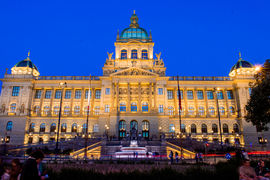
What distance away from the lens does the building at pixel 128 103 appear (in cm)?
5716

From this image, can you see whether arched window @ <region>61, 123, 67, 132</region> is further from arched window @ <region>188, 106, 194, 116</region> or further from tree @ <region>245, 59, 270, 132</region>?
tree @ <region>245, 59, 270, 132</region>

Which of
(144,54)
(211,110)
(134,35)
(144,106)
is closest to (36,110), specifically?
(144,106)

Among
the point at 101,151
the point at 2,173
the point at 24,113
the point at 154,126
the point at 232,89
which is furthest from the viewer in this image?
the point at 232,89

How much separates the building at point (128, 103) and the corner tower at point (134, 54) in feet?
1.01

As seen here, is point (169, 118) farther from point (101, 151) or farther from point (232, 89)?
point (101, 151)

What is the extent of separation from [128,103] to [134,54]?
18.4 metres

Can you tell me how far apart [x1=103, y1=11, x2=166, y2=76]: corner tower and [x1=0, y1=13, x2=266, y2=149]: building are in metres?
0.31

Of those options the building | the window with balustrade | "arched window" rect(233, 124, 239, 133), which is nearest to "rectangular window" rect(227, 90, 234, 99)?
the building

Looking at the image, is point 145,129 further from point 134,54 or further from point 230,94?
point 230,94

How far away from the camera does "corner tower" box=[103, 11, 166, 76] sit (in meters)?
63.7

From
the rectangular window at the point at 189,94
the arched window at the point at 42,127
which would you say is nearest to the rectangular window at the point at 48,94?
the arched window at the point at 42,127

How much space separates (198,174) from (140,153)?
22.4 meters

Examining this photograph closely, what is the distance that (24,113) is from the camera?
59.7 m

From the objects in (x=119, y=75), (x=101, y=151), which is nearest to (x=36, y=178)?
(x=101, y=151)
